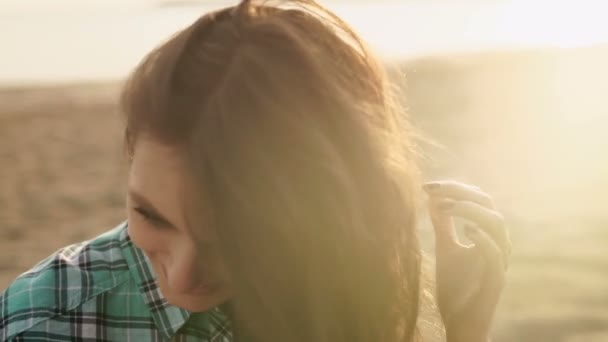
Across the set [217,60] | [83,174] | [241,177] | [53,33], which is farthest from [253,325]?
[53,33]

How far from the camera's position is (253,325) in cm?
148

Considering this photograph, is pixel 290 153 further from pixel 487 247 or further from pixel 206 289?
pixel 487 247

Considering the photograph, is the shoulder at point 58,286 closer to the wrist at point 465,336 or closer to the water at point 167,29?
the wrist at point 465,336

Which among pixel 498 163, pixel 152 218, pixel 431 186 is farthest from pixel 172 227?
pixel 498 163

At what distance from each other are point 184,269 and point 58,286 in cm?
29

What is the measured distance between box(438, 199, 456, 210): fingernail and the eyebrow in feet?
1.39

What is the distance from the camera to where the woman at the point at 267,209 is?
1357 mm

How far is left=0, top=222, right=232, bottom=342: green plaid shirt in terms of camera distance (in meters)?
1.56

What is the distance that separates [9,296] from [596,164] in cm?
386

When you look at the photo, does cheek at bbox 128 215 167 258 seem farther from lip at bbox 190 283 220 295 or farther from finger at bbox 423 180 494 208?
finger at bbox 423 180 494 208

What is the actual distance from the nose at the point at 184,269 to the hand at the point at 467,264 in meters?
0.39

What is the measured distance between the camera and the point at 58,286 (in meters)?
1.58

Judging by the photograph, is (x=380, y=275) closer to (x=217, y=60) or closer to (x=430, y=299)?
(x=430, y=299)

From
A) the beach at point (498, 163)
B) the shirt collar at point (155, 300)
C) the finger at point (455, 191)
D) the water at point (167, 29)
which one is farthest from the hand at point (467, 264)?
the water at point (167, 29)
